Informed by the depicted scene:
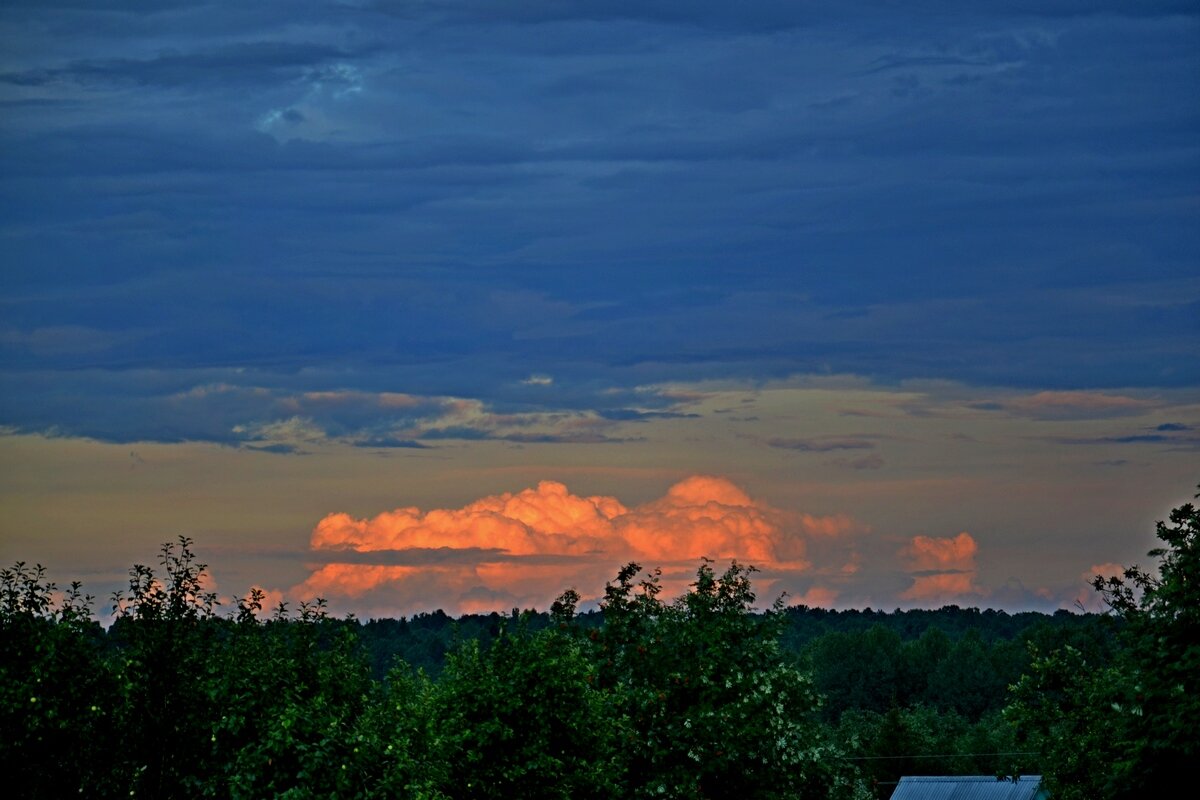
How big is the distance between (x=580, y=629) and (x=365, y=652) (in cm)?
1414

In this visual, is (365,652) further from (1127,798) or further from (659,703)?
(1127,798)

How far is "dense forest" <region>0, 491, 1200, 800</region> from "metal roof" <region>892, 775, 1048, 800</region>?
15.2 meters

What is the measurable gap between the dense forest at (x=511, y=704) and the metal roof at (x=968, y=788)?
598 inches

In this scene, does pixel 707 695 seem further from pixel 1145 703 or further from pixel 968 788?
pixel 968 788

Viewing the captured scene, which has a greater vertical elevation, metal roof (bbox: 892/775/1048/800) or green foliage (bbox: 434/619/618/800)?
green foliage (bbox: 434/619/618/800)

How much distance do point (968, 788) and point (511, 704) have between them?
4985 centimetres

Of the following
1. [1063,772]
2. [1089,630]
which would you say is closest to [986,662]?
[1089,630]

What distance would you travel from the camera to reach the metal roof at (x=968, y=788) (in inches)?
3167

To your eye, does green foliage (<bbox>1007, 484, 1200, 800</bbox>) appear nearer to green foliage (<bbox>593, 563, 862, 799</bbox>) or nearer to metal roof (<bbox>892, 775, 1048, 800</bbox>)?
green foliage (<bbox>593, 563, 862, 799</bbox>)

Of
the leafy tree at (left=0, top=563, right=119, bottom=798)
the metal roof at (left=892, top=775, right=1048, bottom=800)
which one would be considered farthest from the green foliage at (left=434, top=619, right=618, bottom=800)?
the metal roof at (left=892, top=775, right=1048, bottom=800)

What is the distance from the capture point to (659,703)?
171ft

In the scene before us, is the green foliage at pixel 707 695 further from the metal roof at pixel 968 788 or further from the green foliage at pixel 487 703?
the metal roof at pixel 968 788

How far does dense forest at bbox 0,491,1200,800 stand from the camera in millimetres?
33375

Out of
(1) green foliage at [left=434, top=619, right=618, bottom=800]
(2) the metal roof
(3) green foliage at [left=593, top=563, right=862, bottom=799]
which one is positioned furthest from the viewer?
(2) the metal roof
